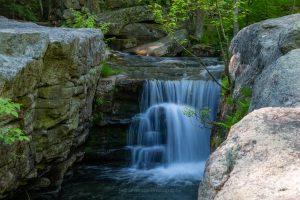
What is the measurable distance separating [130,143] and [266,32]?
4779mm

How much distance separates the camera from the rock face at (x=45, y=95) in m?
5.71

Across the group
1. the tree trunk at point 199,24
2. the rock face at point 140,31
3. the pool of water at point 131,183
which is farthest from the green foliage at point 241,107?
the tree trunk at point 199,24

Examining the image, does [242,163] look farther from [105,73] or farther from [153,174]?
[105,73]

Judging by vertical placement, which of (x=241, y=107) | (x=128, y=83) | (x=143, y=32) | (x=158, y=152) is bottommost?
(x=158, y=152)

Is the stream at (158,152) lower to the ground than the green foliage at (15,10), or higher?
lower

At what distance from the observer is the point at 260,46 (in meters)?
6.96

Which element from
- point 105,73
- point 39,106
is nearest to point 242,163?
point 39,106

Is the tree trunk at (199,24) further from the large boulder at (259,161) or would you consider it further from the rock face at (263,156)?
the large boulder at (259,161)

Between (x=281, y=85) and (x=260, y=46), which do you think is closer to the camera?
(x=281, y=85)

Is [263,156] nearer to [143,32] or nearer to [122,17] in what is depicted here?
[143,32]

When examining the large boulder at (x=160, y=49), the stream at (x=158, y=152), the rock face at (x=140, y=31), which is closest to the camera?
the stream at (x=158, y=152)

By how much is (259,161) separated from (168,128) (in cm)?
786

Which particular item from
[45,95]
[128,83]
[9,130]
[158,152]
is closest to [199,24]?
[128,83]

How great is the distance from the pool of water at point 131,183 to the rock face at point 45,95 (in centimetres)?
50
